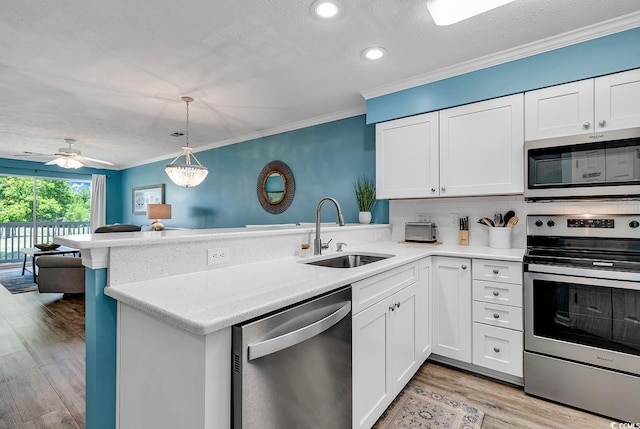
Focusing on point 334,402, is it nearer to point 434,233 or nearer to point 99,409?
point 99,409

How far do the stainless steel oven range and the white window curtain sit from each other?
8920 mm

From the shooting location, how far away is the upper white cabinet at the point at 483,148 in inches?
92.3

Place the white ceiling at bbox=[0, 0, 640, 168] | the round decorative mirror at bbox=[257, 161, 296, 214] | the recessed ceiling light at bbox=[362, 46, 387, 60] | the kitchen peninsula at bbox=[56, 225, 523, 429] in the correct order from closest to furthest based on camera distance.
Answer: the kitchen peninsula at bbox=[56, 225, 523, 429] < the white ceiling at bbox=[0, 0, 640, 168] < the recessed ceiling light at bbox=[362, 46, 387, 60] < the round decorative mirror at bbox=[257, 161, 296, 214]

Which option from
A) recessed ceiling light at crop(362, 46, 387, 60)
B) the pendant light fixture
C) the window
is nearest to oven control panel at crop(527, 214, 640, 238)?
recessed ceiling light at crop(362, 46, 387, 60)

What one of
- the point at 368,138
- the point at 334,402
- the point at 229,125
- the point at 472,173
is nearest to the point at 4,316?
the point at 229,125

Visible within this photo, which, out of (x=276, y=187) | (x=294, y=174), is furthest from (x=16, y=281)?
(x=294, y=174)

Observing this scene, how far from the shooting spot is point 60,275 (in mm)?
4023

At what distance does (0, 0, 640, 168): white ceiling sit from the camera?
6.23 feet

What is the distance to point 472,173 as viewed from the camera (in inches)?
99.7

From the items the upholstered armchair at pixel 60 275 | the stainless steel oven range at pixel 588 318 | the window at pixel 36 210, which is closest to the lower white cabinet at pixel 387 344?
the stainless steel oven range at pixel 588 318

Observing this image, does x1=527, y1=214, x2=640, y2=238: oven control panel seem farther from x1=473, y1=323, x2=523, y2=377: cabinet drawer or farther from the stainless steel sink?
the stainless steel sink

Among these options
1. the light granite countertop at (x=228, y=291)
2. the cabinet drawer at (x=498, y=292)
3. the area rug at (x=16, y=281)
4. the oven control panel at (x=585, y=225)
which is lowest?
the area rug at (x=16, y=281)

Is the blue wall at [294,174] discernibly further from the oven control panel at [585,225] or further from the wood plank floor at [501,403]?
the wood plank floor at [501,403]

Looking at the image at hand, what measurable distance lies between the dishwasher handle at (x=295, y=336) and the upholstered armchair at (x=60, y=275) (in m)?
4.14
